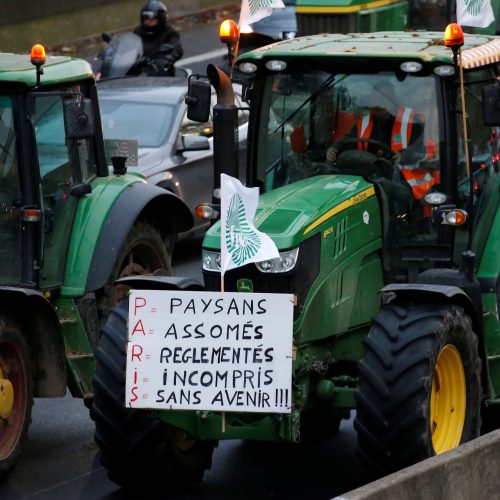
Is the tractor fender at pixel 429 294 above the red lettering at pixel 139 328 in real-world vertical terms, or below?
above

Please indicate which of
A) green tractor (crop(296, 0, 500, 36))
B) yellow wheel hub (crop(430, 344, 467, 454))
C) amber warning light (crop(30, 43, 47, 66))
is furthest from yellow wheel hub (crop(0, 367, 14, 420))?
green tractor (crop(296, 0, 500, 36))

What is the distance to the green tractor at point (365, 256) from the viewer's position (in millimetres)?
7633

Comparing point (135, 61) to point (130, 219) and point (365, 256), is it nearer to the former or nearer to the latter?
point (130, 219)

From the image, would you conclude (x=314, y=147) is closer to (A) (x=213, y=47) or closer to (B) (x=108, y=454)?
(B) (x=108, y=454)

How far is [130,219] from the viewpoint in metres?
9.95

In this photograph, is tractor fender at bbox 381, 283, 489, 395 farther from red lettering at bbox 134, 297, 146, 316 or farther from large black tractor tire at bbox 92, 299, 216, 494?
large black tractor tire at bbox 92, 299, 216, 494

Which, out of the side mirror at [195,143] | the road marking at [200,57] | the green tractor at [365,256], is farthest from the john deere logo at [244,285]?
the road marking at [200,57]

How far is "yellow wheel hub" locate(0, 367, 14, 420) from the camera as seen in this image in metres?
8.49

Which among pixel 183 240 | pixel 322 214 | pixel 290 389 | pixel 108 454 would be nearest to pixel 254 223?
pixel 322 214

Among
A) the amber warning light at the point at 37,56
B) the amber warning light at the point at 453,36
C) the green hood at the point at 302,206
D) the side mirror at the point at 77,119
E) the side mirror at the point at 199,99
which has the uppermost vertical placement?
the amber warning light at the point at 453,36

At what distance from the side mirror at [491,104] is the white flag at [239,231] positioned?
1285 mm

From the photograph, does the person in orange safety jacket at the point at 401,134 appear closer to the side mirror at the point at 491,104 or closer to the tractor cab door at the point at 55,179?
the side mirror at the point at 491,104

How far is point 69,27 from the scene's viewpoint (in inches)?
1024

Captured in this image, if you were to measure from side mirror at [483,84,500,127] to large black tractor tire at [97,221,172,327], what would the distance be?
2485 millimetres
